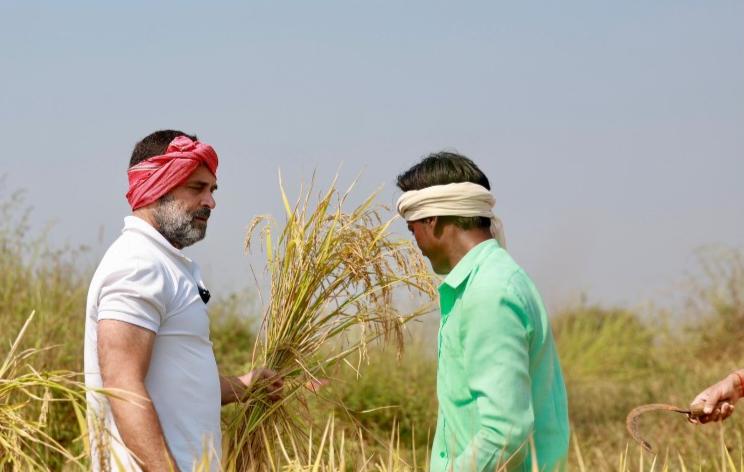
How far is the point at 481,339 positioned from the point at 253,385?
1231 millimetres

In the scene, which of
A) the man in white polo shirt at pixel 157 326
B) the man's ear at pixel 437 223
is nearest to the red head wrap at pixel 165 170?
the man in white polo shirt at pixel 157 326

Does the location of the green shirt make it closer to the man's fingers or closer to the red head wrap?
the man's fingers

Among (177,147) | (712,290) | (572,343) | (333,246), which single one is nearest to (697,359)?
(712,290)

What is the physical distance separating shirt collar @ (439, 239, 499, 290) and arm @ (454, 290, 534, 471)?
123 millimetres

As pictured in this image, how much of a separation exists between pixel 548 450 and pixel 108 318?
46.6 inches

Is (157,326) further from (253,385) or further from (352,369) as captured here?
(352,369)

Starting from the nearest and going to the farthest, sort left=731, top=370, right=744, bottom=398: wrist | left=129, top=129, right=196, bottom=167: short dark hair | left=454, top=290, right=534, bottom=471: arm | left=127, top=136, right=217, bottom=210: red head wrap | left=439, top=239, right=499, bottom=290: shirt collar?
left=454, top=290, right=534, bottom=471: arm
left=439, top=239, right=499, bottom=290: shirt collar
left=127, top=136, right=217, bottom=210: red head wrap
left=129, top=129, right=196, bottom=167: short dark hair
left=731, top=370, right=744, bottom=398: wrist

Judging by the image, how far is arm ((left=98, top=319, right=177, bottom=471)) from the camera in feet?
9.96

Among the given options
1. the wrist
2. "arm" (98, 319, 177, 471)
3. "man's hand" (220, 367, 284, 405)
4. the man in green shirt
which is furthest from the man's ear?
the wrist

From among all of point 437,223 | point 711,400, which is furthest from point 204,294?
point 711,400

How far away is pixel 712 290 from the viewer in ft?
41.7

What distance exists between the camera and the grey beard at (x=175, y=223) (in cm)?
343

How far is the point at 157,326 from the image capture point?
3162 mm

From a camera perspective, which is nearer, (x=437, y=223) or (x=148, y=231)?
(x=437, y=223)
